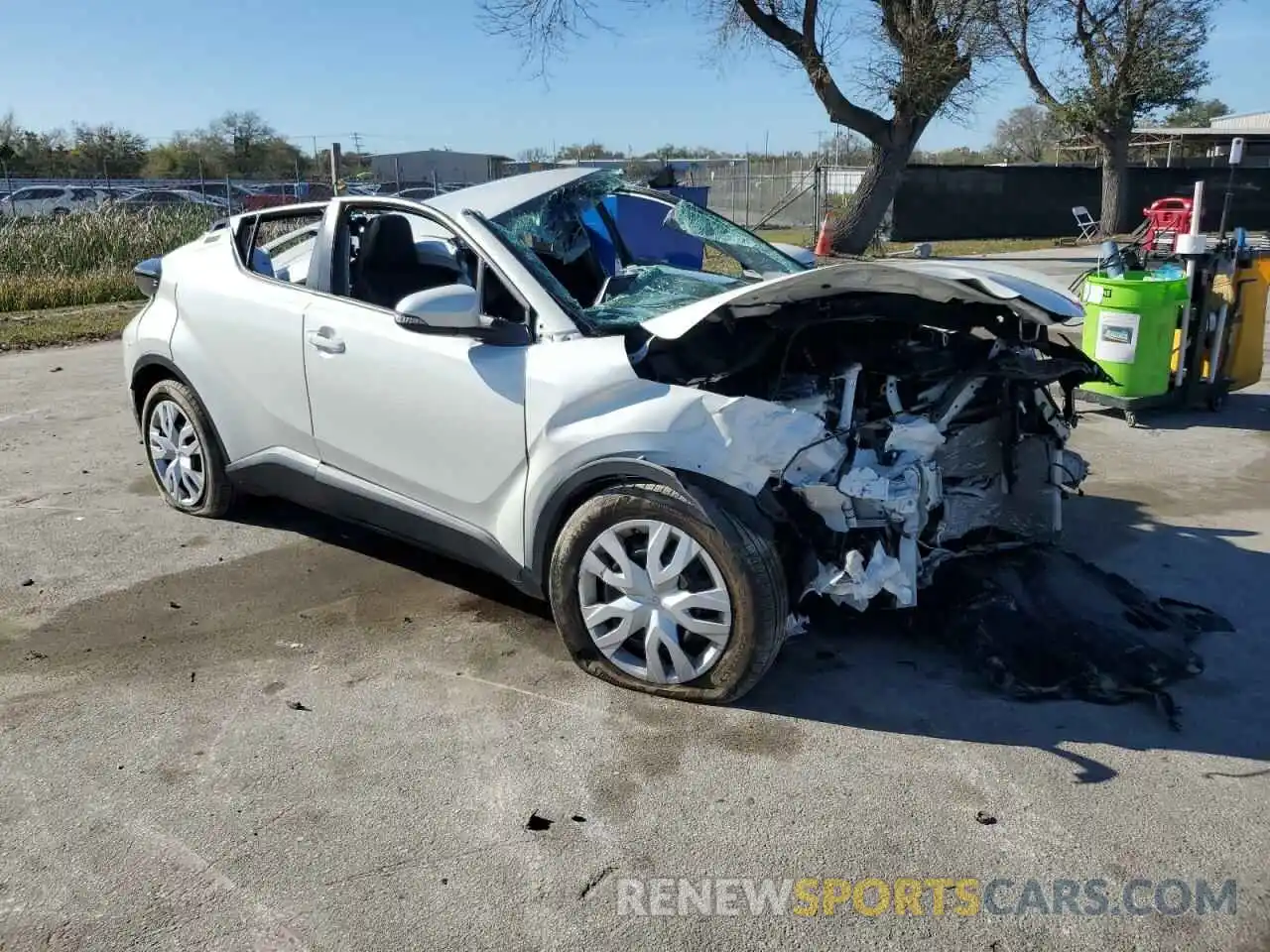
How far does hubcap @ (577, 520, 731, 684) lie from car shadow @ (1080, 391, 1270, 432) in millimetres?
5482

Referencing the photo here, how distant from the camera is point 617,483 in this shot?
3.65m

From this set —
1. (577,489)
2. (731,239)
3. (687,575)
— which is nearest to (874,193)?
(731,239)

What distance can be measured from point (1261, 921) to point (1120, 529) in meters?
3.10

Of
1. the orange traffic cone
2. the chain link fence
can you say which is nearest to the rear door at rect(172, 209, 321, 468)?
the orange traffic cone

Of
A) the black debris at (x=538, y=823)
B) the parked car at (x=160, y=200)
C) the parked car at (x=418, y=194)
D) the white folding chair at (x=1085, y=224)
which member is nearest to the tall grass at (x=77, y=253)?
the parked car at (x=160, y=200)

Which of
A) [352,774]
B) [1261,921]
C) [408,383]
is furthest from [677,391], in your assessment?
[1261,921]

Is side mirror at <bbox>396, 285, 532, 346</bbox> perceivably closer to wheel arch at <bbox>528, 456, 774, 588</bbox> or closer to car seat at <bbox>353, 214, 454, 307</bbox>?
wheel arch at <bbox>528, 456, 774, 588</bbox>

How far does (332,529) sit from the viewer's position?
552 cm

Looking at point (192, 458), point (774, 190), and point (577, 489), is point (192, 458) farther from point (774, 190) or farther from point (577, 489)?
point (774, 190)

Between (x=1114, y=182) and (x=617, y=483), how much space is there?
30.1 m

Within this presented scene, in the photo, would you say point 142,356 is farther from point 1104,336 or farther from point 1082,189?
point 1082,189

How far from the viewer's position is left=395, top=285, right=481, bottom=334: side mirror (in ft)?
12.5

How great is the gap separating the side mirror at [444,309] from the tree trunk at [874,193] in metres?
20.0

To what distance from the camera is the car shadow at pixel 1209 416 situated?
7.79m
